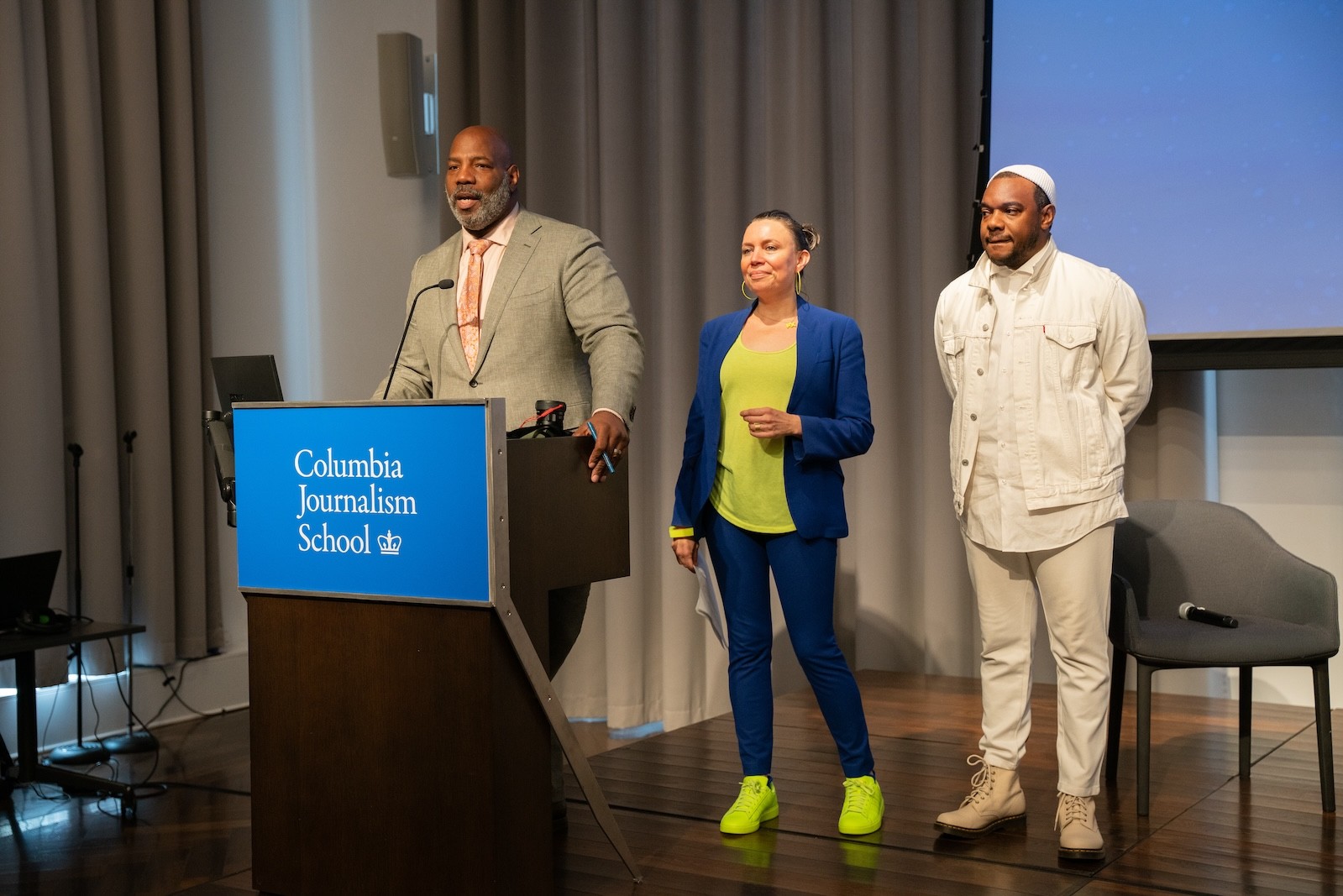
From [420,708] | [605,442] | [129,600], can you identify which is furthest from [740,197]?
[420,708]

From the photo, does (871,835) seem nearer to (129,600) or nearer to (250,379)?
(250,379)

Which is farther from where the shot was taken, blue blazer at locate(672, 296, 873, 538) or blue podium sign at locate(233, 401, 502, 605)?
blue blazer at locate(672, 296, 873, 538)

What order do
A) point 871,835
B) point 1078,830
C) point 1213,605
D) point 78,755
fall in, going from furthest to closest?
point 78,755 → point 1213,605 → point 871,835 → point 1078,830

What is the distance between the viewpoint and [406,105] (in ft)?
19.3

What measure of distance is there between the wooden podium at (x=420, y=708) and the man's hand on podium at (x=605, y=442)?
4 cm

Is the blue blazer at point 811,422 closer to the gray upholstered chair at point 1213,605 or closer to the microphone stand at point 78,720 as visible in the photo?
the gray upholstered chair at point 1213,605

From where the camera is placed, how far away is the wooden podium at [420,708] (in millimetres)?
2412

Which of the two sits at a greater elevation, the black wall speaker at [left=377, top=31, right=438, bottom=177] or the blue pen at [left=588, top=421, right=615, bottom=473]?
the black wall speaker at [left=377, top=31, right=438, bottom=177]

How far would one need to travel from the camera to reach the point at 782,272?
3082 mm

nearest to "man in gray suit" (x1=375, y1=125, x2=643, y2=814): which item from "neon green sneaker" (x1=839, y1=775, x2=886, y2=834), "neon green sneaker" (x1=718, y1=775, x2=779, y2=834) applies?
"neon green sneaker" (x1=718, y1=775, x2=779, y2=834)

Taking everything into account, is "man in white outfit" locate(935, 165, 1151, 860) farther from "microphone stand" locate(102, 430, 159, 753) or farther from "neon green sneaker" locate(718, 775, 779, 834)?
"microphone stand" locate(102, 430, 159, 753)

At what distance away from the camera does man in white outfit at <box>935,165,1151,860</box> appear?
9.33 feet

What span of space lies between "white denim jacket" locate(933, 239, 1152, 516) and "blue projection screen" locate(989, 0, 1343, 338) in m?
1.65

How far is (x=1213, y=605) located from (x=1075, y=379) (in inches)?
44.9
